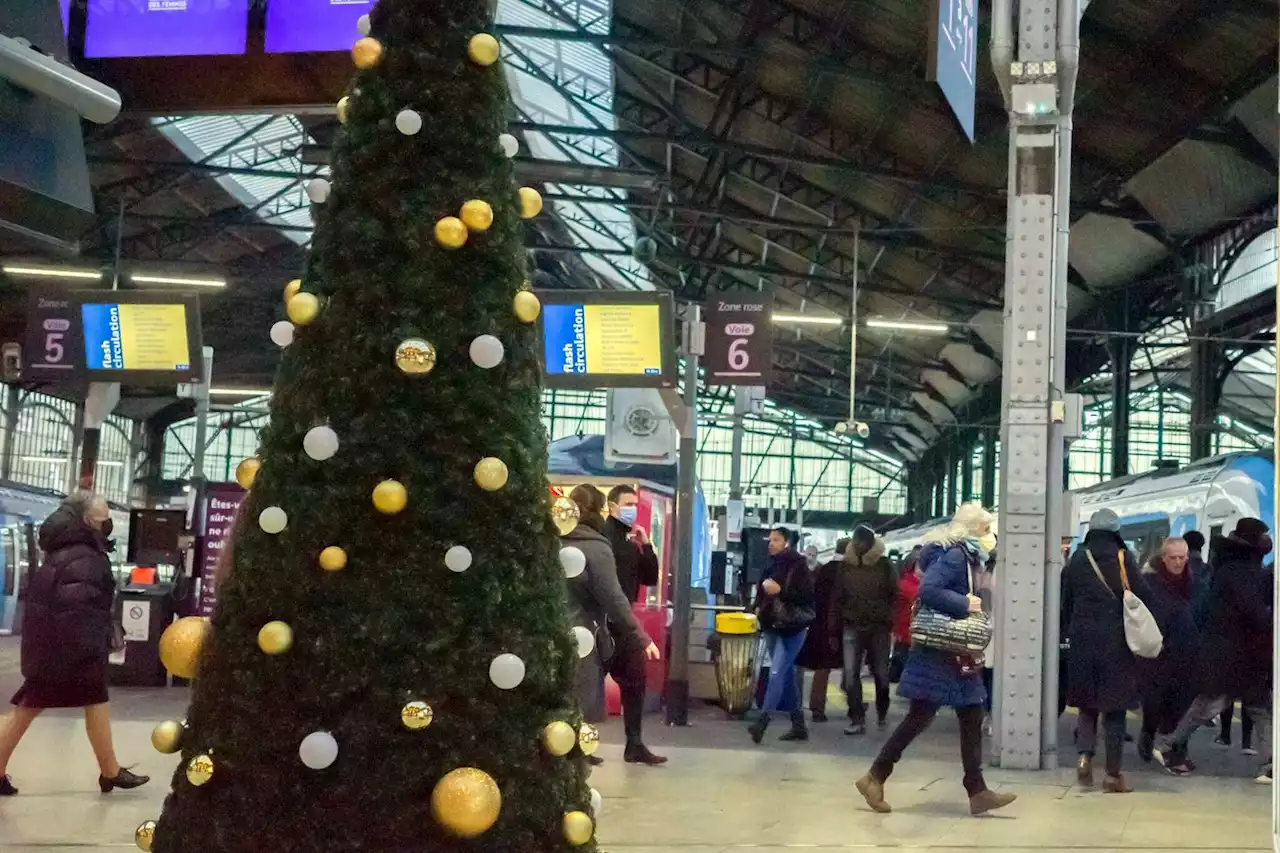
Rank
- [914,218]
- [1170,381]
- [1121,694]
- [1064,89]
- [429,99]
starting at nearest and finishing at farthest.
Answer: [429,99]
[1121,694]
[1064,89]
[914,218]
[1170,381]

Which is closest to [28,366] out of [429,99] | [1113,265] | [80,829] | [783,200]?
[80,829]

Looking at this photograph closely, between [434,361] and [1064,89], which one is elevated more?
[1064,89]

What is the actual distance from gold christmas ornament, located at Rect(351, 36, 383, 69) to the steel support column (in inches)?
270

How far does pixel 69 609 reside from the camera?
263 inches

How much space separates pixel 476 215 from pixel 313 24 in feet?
8.43

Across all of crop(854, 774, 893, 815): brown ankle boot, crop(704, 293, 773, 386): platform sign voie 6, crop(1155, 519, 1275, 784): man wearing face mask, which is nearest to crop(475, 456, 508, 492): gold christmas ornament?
crop(854, 774, 893, 815): brown ankle boot

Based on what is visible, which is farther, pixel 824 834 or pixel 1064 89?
pixel 1064 89

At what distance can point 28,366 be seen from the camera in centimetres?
1367

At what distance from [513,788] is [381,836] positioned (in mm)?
266

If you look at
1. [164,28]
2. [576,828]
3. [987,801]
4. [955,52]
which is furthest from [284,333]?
[955,52]

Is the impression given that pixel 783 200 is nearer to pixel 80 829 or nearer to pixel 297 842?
pixel 80 829

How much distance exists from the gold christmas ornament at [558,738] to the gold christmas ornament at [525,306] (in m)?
0.82

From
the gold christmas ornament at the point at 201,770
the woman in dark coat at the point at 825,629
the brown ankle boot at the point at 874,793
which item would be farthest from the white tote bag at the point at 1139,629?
the gold christmas ornament at the point at 201,770

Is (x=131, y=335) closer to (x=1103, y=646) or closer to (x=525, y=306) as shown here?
(x=1103, y=646)
